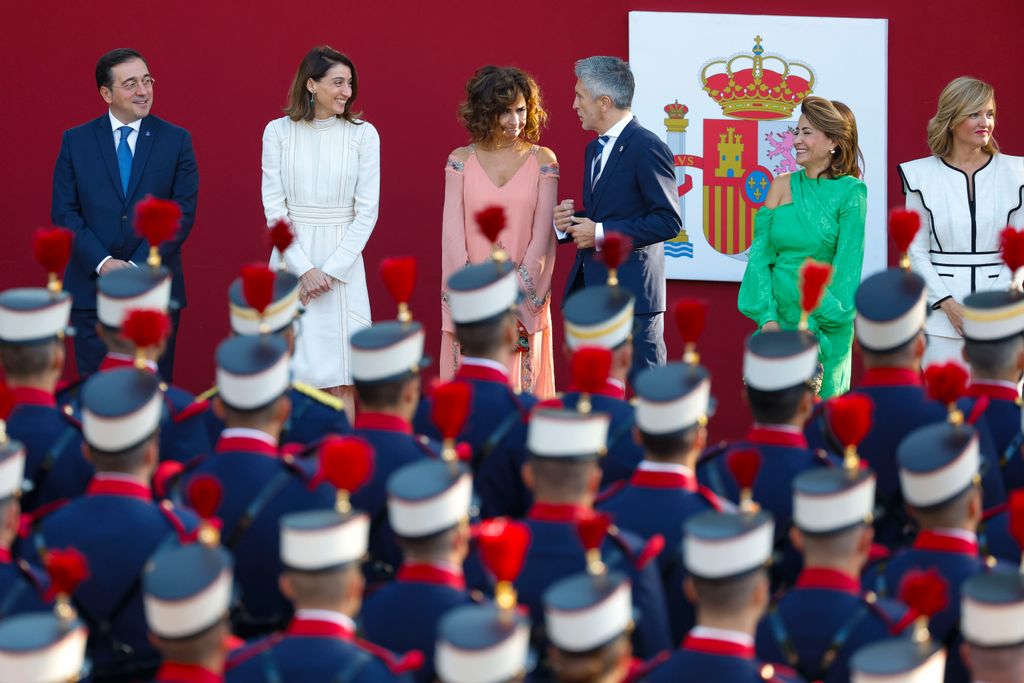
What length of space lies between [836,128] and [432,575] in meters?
3.39

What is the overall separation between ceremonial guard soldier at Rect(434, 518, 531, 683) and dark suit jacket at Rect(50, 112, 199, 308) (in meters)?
3.69

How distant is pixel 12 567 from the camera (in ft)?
10.9

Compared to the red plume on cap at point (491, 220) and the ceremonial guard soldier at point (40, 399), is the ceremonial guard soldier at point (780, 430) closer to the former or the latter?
the red plume on cap at point (491, 220)

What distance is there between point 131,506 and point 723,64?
456cm

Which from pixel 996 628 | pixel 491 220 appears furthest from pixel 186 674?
pixel 491 220

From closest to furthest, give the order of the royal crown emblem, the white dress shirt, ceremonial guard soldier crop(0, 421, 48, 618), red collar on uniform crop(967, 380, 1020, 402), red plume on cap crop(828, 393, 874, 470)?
ceremonial guard soldier crop(0, 421, 48, 618), red plume on cap crop(828, 393, 874, 470), red collar on uniform crop(967, 380, 1020, 402), the white dress shirt, the royal crown emblem

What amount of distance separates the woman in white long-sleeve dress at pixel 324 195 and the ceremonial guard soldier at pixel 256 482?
259 cm

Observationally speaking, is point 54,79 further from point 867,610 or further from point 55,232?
point 867,610

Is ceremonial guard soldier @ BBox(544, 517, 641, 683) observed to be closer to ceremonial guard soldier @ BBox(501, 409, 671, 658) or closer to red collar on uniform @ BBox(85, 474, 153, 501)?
ceremonial guard soldier @ BBox(501, 409, 671, 658)

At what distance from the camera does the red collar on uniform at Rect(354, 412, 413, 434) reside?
3.85 meters

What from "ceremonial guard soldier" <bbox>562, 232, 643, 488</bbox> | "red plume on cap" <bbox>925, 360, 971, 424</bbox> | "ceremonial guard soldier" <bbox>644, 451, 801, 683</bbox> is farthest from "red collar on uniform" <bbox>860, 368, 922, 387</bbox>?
"ceremonial guard soldier" <bbox>644, 451, 801, 683</bbox>

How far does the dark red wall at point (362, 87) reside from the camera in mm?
7203

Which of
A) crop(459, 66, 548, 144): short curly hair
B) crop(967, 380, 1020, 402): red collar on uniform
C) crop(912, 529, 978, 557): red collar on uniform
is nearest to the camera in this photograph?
crop(912, 529, 978, 557): red collar on uniform

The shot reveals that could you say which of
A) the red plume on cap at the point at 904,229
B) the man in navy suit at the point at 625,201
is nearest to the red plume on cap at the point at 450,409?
the red plume on cap at the point at 904,229
